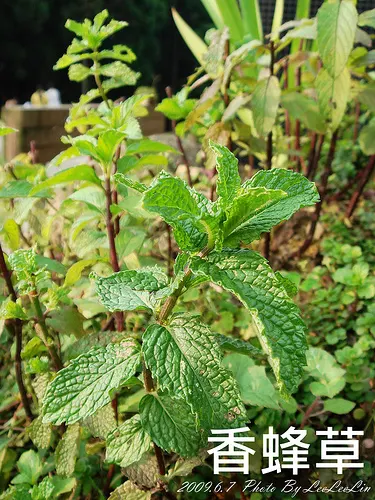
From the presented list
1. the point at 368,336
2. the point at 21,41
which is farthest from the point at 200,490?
the point at 21,41

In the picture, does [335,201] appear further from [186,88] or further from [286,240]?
[186,88]

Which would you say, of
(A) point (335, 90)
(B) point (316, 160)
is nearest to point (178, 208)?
(A) point (335, 90)

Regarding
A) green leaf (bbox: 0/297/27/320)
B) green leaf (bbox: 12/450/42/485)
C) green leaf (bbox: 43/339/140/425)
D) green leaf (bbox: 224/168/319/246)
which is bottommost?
green leaf (bbox: 12/450/42/485)

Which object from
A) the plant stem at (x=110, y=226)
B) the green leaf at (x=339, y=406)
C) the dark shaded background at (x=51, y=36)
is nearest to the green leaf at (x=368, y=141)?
the green leaf at (x=339, y=406)

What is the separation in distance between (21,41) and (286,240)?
9191 millimetres

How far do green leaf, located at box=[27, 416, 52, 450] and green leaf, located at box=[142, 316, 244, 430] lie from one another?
0.44 m

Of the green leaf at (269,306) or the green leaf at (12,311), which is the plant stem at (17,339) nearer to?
the green leaf at (12,311)

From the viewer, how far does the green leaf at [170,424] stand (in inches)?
30.9

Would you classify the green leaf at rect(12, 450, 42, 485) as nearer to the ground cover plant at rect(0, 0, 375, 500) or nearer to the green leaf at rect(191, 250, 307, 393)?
the ground cover plant at rect(0, 0, 375, 500)

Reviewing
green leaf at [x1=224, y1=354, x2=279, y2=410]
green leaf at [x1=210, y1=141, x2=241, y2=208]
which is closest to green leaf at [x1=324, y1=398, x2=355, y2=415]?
green leaf at [x1=224, y1=354, x2=279, y2=410]

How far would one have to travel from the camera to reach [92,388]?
2.37 ft

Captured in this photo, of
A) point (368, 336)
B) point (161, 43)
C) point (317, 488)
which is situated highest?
point (161, 43)

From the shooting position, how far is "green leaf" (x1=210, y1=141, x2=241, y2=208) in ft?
2.19

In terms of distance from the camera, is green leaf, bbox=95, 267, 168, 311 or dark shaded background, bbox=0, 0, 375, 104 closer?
green leaf, bbox=95, 267, 168, 311
